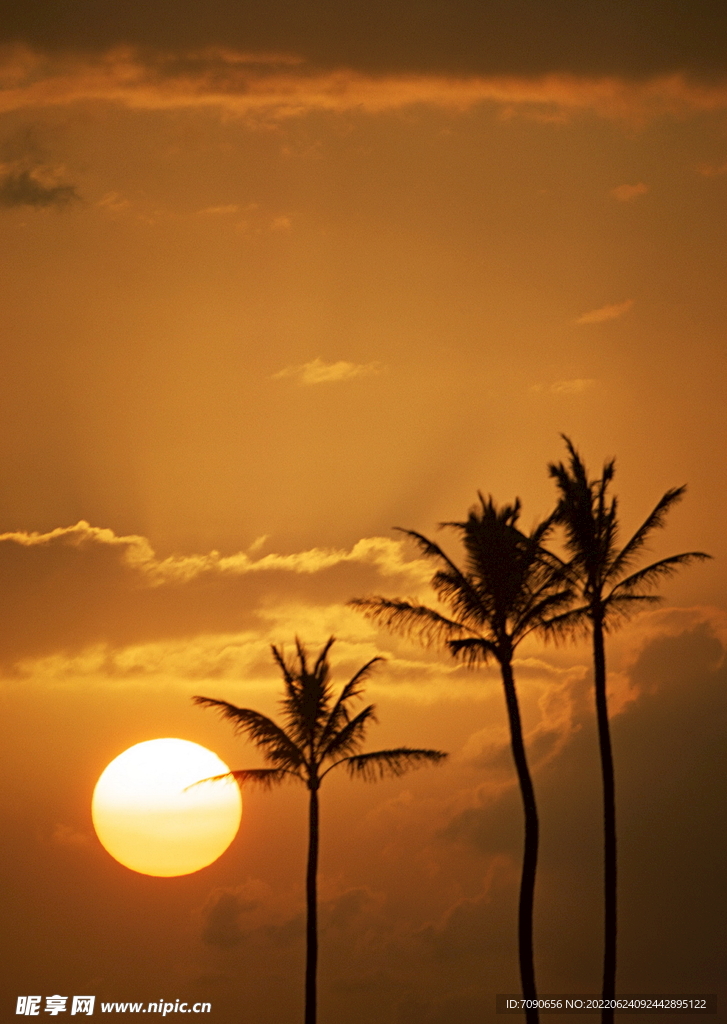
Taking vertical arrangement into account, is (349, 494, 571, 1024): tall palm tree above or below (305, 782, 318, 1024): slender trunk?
above

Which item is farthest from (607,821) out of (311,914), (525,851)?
(311,914)

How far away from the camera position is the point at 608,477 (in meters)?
27.2

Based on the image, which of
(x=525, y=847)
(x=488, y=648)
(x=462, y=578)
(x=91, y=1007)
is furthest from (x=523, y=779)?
(x=91, y=1007)

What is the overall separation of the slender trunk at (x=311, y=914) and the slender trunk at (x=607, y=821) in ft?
23.7

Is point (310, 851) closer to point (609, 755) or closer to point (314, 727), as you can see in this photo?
point (314, 727)

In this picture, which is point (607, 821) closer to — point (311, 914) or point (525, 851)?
point (525, 851)

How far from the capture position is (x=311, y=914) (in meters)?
27.2

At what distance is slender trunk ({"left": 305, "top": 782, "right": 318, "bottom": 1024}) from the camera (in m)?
26.6

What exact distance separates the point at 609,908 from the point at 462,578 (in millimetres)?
Answer: 8608

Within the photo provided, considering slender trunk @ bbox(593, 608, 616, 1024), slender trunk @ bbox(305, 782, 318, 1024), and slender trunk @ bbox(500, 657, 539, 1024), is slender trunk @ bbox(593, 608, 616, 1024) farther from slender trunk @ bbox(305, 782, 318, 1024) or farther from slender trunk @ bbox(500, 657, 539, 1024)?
slender trunk @ bbox(305, 782, 318, 1024)

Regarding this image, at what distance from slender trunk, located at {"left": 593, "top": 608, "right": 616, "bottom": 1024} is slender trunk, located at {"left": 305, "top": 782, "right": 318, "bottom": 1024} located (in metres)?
7.22

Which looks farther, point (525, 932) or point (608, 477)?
point (608, 477)

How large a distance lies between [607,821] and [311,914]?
799 centimetres

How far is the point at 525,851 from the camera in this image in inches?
1023
